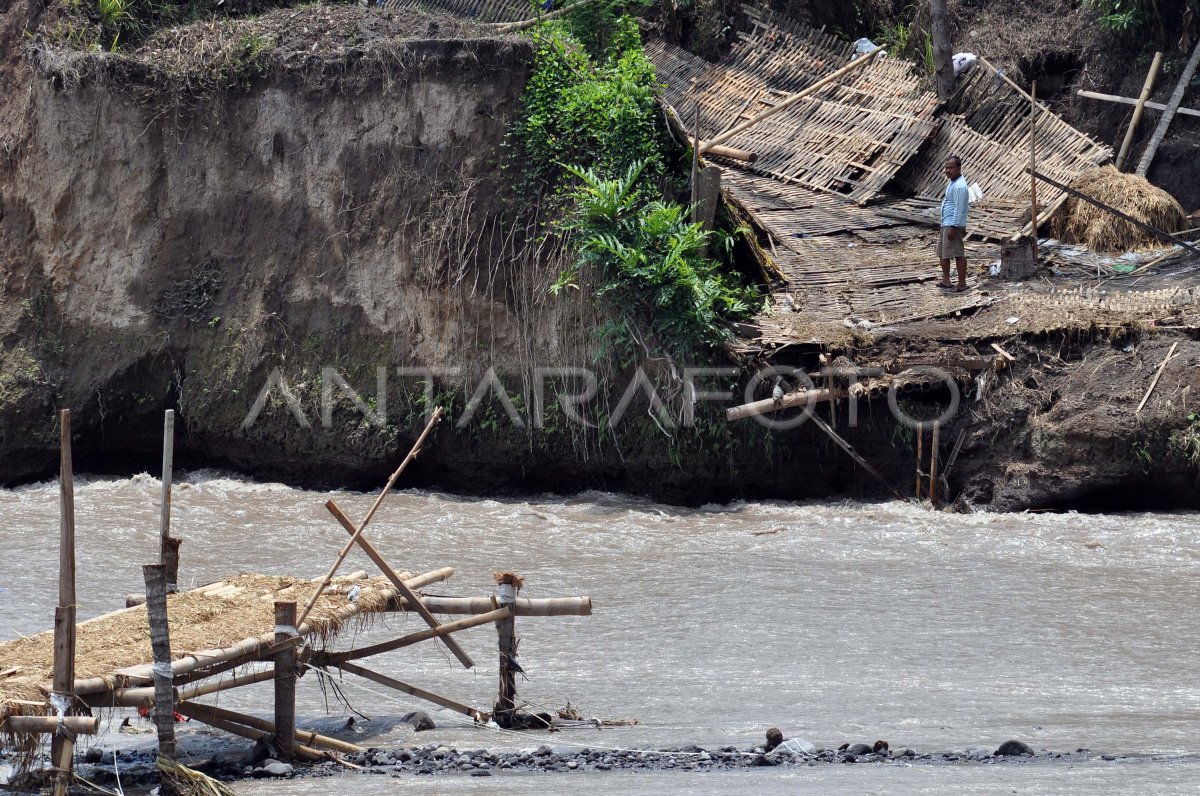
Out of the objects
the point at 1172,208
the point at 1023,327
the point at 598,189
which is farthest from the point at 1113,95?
the point at 598,189

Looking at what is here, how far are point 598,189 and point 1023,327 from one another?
3.75 meters

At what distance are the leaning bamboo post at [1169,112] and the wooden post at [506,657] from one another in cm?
980

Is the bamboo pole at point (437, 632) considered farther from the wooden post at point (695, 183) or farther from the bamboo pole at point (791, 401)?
the wooden post at point (695, 183)

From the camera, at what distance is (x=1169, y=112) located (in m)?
14.9

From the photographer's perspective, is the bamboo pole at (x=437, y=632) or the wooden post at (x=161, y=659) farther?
the bamboo pole at (x=437, y=632)

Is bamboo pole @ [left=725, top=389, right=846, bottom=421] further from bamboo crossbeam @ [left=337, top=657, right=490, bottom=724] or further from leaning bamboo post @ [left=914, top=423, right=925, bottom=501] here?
bamboo crossbeam @ [left=337, top=657, right=490, bottom=724]

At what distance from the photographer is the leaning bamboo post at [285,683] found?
6918 mm

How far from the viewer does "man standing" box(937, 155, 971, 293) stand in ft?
40.8

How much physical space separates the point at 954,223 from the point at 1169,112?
4010 millimetres

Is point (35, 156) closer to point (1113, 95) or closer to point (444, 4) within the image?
point (444, 4)

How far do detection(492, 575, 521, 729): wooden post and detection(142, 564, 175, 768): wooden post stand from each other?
191cm

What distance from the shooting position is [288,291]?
1404cm

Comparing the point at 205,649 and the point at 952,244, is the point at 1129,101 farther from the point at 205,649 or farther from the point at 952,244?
the point at 205,649

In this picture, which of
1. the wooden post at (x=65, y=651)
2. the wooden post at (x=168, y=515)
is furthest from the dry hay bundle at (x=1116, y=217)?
the wooden post at (x=65, y=651)
